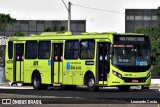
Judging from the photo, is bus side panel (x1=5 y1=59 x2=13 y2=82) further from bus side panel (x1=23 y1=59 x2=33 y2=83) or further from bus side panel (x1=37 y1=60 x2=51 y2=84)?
bus side panel (x1=37 y1=60 x2=51 y2=84)

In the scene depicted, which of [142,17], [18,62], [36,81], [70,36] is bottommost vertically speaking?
[36,81]

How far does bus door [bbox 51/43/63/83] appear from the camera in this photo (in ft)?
124

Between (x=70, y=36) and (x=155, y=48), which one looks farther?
(x=155, y=48)

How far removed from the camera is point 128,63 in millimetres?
34906

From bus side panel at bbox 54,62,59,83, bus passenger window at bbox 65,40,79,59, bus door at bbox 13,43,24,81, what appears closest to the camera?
bus passenger window at bbox 65,40,79,59

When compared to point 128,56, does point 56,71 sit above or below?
below

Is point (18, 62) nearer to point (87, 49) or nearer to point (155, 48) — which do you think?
point (87, 49)

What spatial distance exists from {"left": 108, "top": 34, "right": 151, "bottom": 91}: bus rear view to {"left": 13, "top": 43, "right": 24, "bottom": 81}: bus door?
706cm

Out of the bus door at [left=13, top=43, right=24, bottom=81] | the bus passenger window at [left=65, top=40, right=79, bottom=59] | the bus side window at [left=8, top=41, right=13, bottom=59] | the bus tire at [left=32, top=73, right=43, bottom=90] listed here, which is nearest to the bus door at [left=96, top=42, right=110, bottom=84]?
the bus passenger window at [left=65, top=40, right=79, bottom=59]

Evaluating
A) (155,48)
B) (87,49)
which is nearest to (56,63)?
(87,49)

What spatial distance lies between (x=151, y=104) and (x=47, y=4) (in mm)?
58596

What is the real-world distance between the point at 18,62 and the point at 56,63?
3.20 m

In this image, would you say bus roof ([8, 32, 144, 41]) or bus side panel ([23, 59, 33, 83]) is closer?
bus roof ([8, 32, 144, 41])

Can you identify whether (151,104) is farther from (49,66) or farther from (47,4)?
(47,4)
